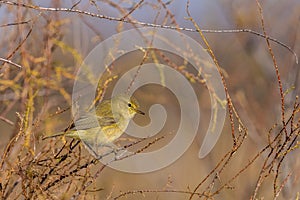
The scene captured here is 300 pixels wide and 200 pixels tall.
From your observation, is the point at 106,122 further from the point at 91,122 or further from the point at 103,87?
the point at 103,87

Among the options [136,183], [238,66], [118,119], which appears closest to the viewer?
[118,119]

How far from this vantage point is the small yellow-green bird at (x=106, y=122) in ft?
12.2

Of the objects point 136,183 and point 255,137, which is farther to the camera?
point 136,183

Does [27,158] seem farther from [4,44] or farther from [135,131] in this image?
[135,131]

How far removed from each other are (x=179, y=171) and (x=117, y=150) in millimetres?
9937

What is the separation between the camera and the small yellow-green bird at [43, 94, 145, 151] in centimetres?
371

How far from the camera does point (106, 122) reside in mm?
4301

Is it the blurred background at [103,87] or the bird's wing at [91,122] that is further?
the bird's wing at [91,122]

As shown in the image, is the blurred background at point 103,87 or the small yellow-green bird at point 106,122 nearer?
the blurred background at point 103,87

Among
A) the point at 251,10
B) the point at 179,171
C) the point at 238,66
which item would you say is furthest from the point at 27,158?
the point at 179,171

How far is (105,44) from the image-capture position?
3.50 metres

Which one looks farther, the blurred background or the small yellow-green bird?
the small yellow-green bird

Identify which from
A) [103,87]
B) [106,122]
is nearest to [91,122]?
[106,122]

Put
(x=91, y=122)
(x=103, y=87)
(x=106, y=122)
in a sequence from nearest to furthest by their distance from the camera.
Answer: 1. (x=103, y=87)
2. (x=91, y=122)
3. (x=106, y=122)
